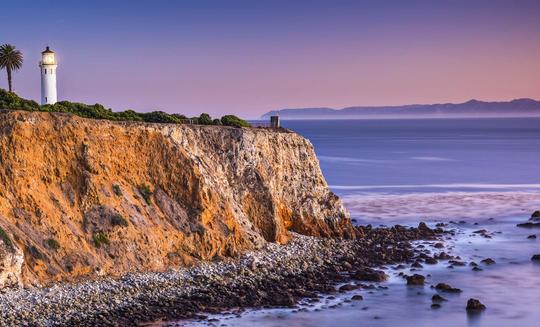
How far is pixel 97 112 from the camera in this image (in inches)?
1779

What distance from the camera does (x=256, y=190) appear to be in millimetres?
48719

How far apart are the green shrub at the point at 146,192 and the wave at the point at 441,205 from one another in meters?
29.4

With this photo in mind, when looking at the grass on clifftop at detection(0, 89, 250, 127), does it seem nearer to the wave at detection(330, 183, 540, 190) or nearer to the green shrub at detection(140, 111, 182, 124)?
the green shrub at detection(140, 111, 182, 124)

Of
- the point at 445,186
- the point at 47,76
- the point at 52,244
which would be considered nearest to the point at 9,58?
the point at 47,76

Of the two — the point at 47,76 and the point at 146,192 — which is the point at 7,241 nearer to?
the point at 146,192

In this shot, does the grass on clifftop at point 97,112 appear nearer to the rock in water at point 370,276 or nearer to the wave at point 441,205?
the rock in water at point 370,276

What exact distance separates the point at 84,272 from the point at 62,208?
13.0 ft

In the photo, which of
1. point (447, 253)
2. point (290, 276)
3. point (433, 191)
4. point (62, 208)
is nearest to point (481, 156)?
point (433, 191)

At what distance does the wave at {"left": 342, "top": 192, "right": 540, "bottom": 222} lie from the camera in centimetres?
6875

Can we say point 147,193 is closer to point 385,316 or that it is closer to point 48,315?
point 48,315

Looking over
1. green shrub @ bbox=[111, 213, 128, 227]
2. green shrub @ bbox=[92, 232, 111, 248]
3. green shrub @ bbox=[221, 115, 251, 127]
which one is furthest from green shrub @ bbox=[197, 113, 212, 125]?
green shrub @ bbox=[92, 232, 111, 248]

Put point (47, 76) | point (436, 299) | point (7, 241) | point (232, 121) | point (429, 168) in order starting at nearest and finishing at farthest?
1. point (7, 241)
2. point (436, 299)
3. point (232, 121)
4. point (47, 76)
5. point (429, 168)

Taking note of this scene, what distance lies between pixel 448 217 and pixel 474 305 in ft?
102

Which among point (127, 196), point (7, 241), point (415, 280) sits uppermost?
point (127, 196)
